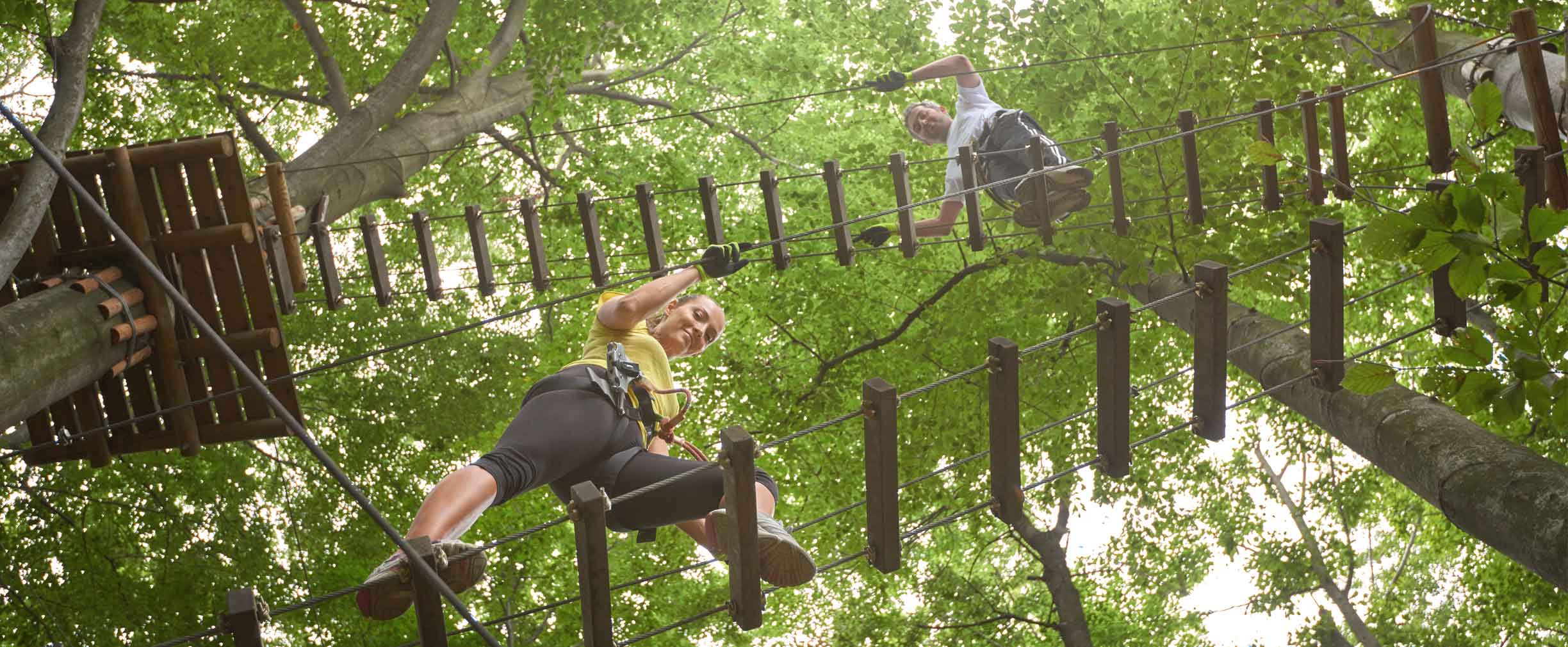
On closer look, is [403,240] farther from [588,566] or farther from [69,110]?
[588,566]

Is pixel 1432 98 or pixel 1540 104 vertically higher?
pixel 1432 98

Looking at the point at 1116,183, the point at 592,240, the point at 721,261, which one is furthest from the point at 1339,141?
the point at 592,240

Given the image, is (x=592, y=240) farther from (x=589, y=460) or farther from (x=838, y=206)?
(x=589, y=460)

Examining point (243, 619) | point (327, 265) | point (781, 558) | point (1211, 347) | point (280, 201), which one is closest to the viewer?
point (243, 619)

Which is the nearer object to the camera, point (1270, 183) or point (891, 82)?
point (1270, 183)

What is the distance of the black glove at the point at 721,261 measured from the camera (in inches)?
207

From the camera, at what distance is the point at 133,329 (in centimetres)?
516

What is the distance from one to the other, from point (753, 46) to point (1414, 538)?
8.61 metres

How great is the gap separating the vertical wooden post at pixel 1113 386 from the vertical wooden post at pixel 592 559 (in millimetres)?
1667

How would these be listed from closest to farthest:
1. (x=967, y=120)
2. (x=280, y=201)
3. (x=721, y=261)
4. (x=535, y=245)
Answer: (x=721, y=261)
(x=280, y=201)
(x=535, y=245)
(x=967, y=120)

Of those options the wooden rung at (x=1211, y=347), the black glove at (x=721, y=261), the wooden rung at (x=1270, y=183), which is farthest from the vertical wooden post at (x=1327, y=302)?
the wooden rung at (x=1270, y=183)

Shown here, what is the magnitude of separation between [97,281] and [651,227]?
102 inches

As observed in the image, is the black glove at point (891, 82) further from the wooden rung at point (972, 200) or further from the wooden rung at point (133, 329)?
the wooden rung at point (133, 329)

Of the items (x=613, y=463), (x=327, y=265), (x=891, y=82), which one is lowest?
(x=613, y=463)
